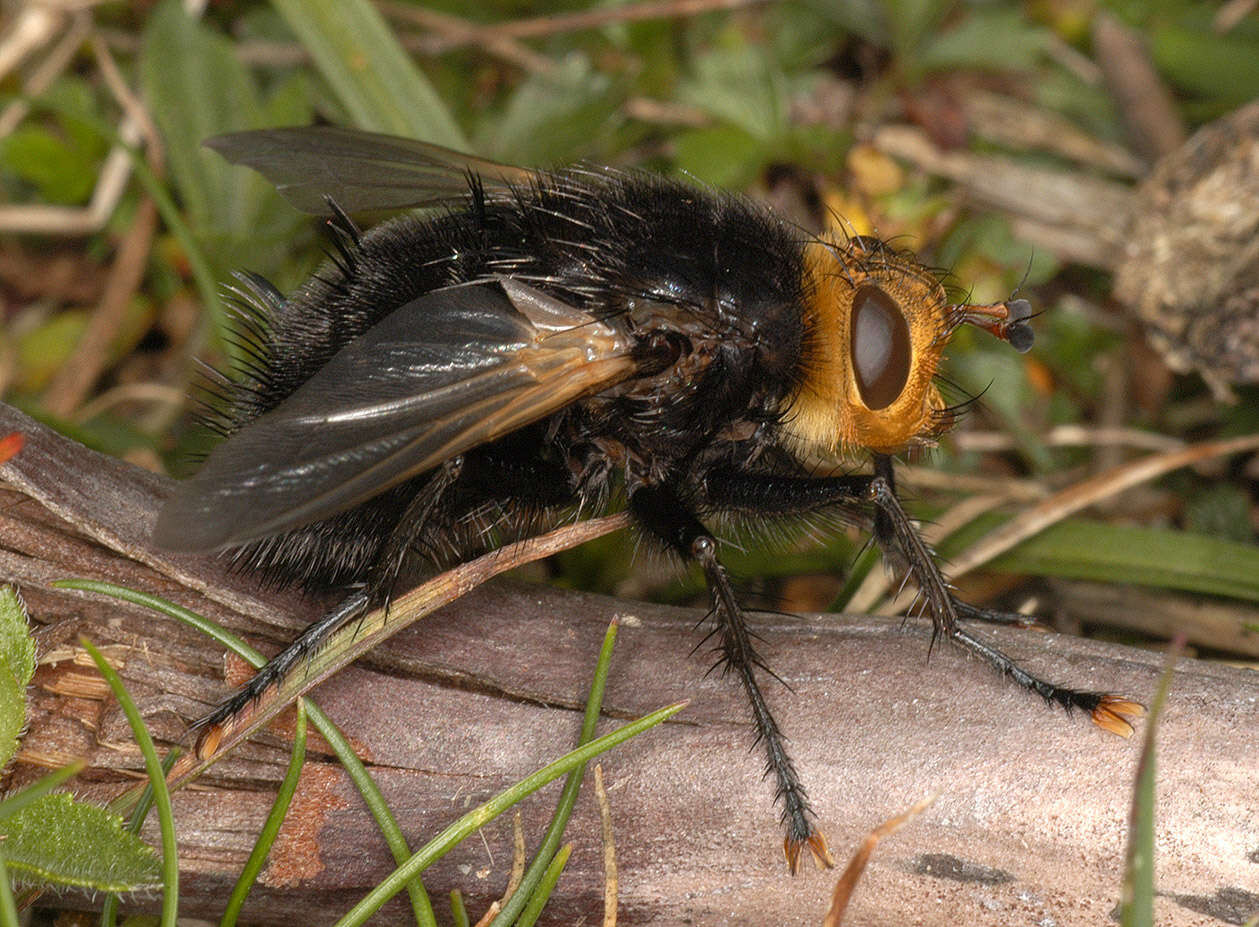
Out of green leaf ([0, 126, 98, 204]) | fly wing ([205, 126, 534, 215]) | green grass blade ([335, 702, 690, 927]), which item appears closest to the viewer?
green grass blade ([335, 702, 690, 927])

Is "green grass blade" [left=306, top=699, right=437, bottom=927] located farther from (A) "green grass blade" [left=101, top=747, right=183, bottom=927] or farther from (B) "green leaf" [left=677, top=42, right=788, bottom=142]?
(B) "green leaf" [left=677, top=42, right=788, bottom=142]

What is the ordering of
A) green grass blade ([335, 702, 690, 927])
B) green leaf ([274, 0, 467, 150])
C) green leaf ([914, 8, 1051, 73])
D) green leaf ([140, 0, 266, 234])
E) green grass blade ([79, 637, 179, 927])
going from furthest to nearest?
green leaf ([914, 8, 1051, 73]) < green leaf ([140, 0, 266, 234]) < green leaf ([274, 0, 467, 150]) < green grass blade ([335, 702, 690, 927]) < green grass blade ([79, 637, 179, 927])

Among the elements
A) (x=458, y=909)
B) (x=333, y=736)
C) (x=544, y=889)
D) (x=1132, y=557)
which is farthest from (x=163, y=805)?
(x=1132, y=557)

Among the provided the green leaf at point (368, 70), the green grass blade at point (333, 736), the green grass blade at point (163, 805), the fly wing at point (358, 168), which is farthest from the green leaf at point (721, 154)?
the green grass blade at point (163, 805)

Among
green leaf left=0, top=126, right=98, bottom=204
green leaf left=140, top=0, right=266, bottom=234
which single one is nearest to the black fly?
green leaf left=140, top=0, right=266, bottom=234

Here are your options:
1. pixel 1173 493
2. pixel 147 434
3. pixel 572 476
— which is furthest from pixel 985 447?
pixel 147 434

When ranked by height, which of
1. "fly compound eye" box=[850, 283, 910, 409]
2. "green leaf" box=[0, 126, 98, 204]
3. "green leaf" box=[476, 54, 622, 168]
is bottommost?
"fly compound eye" box=[850, 283, 910, 409]

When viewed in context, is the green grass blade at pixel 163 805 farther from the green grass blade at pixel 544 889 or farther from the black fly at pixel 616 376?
the green grass blade at pixel 544 889
